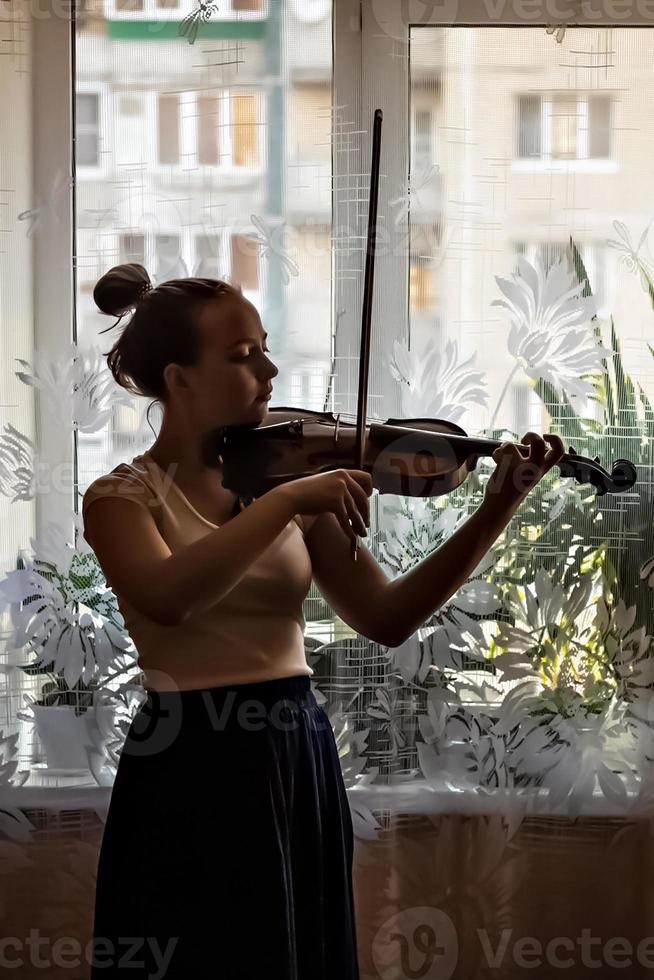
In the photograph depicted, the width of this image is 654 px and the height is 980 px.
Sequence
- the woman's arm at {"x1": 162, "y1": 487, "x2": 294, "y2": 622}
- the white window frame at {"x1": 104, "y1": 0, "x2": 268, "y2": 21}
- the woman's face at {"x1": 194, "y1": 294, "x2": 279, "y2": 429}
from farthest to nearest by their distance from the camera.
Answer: the white window frame at {"x1": 104, "y1": 0, "x2": 268, "y2": 21}
the woman's face at {"x1": 194, "y1": 294, "x2": 279, "y2": 429}
the woman's arm at {"x1": 162, "y1": 487, "x2": 294, "y2": 622}

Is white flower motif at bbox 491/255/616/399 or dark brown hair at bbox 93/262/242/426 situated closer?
dark brown hair at bbox 93/262/242/426

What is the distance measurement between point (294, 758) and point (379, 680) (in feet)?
1.64

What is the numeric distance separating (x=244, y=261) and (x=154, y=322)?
1.62ft

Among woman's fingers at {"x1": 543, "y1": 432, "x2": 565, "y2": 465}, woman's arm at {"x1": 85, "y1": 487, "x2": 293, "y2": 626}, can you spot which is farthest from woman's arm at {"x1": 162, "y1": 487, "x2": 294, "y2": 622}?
woman's fingers at {"x1": 543, "y1": 432, "x2": 565, "y2": 465}

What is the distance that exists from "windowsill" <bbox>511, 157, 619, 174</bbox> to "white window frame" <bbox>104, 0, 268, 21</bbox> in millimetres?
459

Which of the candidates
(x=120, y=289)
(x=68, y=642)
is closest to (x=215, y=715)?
(x=120, y=289)

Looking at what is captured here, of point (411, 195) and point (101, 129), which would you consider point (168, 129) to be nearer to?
point (101, 129)

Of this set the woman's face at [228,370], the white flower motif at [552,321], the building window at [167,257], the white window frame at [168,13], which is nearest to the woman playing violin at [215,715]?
the woman's face at [228,370]

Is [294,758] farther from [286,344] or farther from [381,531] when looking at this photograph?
[286,344]

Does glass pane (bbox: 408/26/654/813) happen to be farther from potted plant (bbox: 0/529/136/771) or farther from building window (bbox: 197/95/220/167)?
potted plant (bbox: 0/529/136/771)

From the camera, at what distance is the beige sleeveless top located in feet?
3.22

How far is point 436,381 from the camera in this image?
4.90 ft

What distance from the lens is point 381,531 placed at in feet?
4.92

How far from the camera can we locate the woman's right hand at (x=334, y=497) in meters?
0.90
